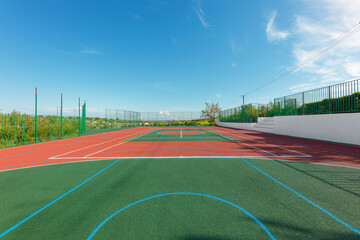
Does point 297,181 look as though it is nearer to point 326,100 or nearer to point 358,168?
point 358,168

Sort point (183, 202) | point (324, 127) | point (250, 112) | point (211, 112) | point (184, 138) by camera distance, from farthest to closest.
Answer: point (211, 112) < point (250, 112) < point (184, 138) < point (324, 127) < point (183, 202)

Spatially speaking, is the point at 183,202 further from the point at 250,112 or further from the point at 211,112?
the point at 211,112

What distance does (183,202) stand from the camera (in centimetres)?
248

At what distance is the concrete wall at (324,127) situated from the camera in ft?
24.6

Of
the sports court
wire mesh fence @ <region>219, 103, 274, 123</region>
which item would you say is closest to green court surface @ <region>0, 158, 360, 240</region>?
the sports court

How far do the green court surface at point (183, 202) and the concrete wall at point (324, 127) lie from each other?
6.20 meters

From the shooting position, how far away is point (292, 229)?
1838 mm

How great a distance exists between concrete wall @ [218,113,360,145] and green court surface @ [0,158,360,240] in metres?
6.20

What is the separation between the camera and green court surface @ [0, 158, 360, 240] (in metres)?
1.83

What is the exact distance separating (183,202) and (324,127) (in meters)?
12.1

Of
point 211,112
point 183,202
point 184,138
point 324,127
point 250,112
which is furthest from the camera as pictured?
point 211,112

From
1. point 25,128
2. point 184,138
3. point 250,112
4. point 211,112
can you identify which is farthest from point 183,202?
point 211,112

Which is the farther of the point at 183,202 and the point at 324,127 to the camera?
the point at 324,127

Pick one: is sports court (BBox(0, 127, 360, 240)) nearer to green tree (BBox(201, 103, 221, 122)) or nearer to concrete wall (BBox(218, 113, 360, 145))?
concrete wall (BBox(218, 113, 360, 145))
